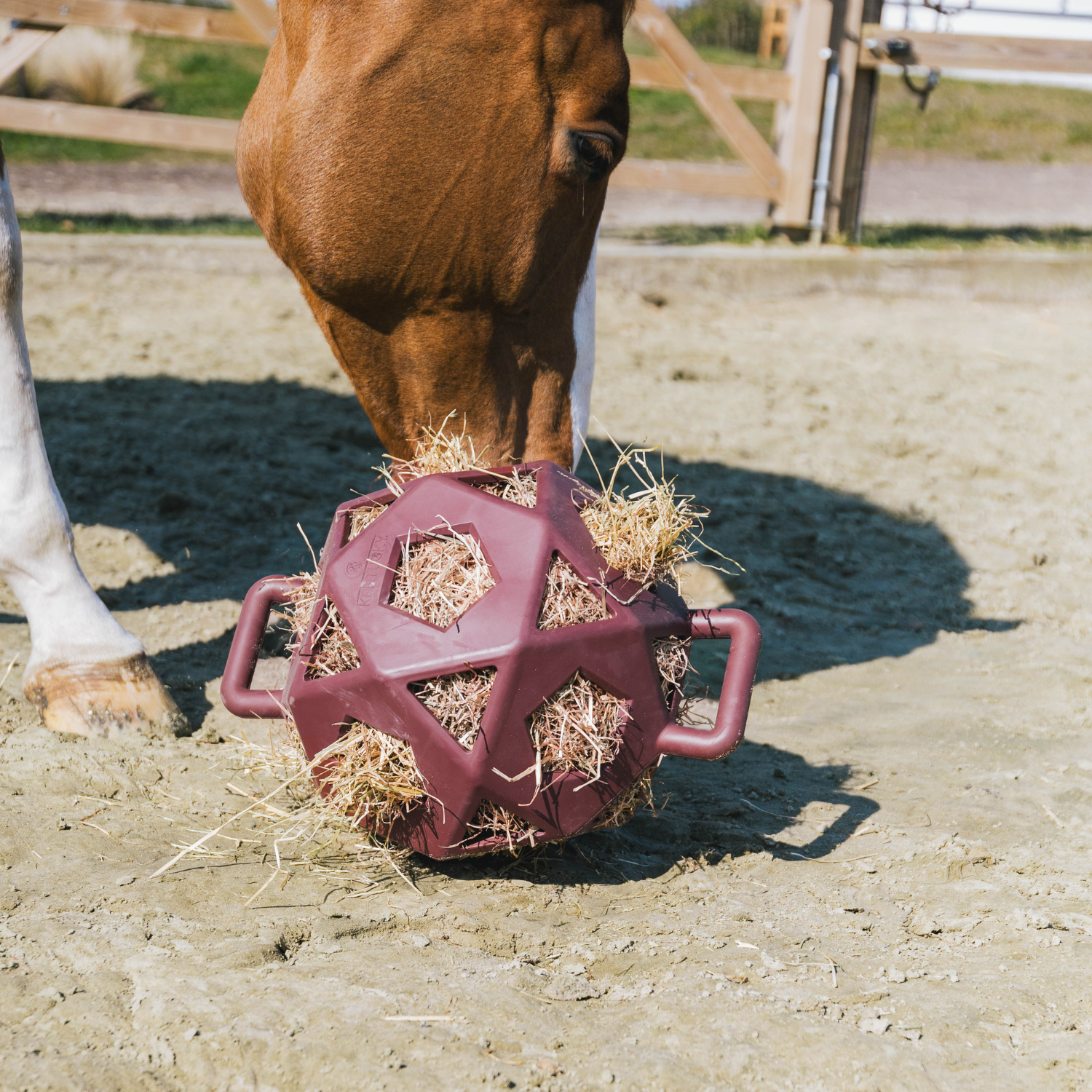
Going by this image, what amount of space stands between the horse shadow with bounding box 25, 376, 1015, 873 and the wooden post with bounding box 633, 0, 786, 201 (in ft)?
12.2

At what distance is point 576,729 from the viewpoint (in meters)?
1.58

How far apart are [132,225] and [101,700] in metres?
6.04

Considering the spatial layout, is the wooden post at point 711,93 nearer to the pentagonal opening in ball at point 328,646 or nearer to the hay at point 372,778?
the pentagonal opening in ball at point 328,646

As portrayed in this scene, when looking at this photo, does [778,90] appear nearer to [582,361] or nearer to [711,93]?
[711,93]

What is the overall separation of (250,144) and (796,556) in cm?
204

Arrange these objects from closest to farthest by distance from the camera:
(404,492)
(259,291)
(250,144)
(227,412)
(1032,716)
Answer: (404,492) < (250,144) < (1032,716) < (227,412) < (259,291)

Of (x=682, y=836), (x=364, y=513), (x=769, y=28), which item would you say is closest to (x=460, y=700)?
(x=364, y=513)

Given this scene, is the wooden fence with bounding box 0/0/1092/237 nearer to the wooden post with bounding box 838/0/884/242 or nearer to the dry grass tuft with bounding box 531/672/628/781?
the wooden post with bounding box 838/0/884/242

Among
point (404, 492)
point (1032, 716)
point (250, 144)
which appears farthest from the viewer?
point (1032, 716)

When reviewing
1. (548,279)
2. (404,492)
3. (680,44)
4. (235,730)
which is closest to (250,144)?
(548,279)

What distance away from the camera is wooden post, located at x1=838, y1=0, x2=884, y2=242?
7.34m

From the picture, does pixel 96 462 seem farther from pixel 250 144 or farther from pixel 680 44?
pixel 680 44

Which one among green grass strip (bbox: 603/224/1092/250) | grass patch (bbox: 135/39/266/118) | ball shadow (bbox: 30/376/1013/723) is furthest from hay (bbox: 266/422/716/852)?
grass patch (bbox: 135/39/266/118)

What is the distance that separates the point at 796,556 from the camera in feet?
11.5
